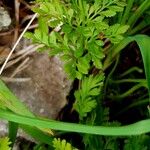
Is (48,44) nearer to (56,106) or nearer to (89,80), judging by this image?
(89,80)

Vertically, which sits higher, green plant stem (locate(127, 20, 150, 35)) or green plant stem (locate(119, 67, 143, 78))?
green plant stem (locate(127, 20, 150, 35))

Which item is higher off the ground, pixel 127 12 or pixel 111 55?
pixel 127 12

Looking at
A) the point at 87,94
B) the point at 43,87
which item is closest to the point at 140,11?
the point at 87,94

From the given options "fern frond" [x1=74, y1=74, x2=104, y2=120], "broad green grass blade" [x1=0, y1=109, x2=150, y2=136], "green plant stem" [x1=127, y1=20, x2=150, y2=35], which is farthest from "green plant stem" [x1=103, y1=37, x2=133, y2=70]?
"broad green grass blade" [x1=0, y1=109, x2=150, y2=136]

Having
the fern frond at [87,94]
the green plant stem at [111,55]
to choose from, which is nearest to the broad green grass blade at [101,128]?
the fern frond at [87,94]

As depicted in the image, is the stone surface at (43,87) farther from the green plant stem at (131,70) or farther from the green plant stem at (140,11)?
the green plant stem at (140,11)

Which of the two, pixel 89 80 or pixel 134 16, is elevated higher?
pixel 134 16

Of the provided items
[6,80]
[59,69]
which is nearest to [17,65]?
[6,80]

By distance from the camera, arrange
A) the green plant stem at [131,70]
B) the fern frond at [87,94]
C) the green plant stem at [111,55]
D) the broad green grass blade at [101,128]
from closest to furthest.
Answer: the broad green grass blade at [101,128] → the fern frond at [87,94] → the green plant stem at [111,55] → the green plant stem at [131,70]

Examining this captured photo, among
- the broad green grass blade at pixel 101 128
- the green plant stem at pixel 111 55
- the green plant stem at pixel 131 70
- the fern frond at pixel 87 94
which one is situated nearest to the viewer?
the broad green grass blade at pixel 101 128

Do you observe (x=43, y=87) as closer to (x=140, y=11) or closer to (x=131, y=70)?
(x=131, y=70)

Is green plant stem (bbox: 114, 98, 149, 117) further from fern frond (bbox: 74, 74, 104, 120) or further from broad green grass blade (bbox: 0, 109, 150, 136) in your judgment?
broad green grass blade (bbox: 0, 109, 150, 136)
